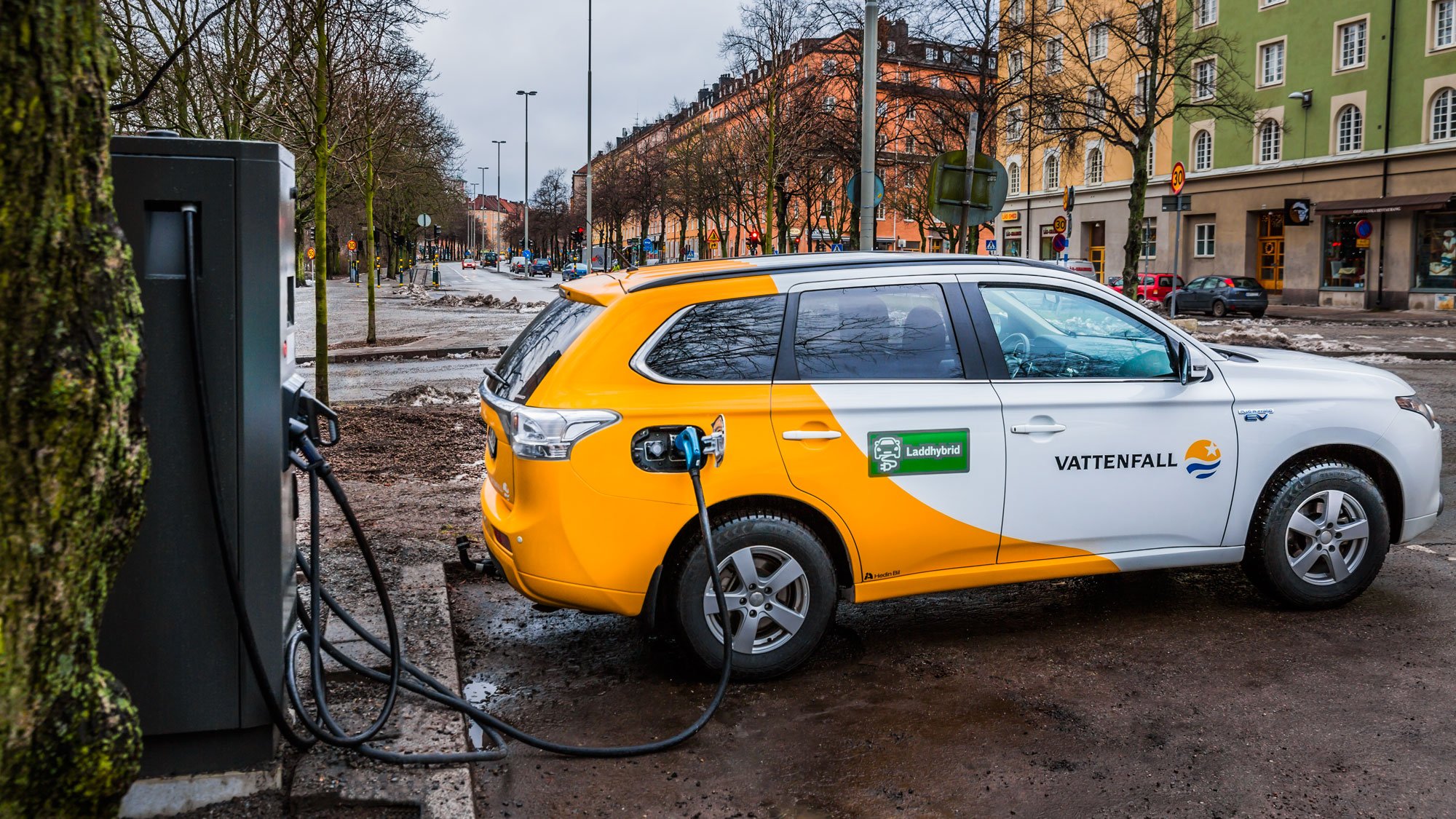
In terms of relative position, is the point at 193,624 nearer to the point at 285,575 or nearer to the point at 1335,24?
the point at 285,575

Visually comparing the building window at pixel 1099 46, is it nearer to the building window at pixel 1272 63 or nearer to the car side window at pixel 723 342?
the building window at pixel 1272 63

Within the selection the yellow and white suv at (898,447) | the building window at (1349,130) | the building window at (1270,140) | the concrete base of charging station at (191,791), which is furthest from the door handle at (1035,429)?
the building window at (1270,140)

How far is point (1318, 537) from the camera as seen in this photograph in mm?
5461

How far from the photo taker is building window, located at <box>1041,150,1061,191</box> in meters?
59.6

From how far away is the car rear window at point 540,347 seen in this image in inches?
185

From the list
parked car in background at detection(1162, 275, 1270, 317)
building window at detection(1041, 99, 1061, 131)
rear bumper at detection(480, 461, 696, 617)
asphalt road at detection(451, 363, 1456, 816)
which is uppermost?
building window at detection(1041, 99, 1061, 131)

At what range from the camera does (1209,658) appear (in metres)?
4.97

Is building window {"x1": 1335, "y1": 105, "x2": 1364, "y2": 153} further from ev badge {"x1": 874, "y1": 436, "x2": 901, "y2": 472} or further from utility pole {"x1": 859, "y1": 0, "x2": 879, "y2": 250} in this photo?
ev badge {"x1": 874, "y1": 436, "x2": 901, "y2": 472}

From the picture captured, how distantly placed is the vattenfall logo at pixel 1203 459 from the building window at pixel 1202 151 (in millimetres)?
49124

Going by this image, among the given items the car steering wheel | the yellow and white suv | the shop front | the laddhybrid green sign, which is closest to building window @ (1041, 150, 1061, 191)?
the shop front

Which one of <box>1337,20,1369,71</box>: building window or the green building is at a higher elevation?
<box>1337,20,1369,71</box>: building window

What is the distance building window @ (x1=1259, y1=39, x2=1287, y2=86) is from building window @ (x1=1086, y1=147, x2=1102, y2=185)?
9.97 m

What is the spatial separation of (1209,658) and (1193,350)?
53.2 inches

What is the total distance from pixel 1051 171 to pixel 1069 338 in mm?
58466
